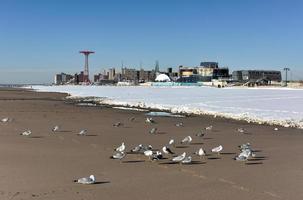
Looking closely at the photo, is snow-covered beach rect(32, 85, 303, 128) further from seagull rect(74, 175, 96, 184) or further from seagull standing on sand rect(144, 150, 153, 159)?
seagull rect(74, 175, 96, 184)

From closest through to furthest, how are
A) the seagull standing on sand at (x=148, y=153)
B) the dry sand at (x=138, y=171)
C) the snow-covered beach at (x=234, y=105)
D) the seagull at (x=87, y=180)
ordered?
1. the dry sand at (x=138, y=171)
2. the seagull at (x=87, y=180)
3. the seagull standing on sand at (x=148, y=153)
4. the snow-covered beach at (x=234, y=105)

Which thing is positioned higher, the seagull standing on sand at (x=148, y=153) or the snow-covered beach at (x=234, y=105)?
the seagull standing on sand at (x=148, y=153)

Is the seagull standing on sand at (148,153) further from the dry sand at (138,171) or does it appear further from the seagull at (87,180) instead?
the seagull at (87,180)

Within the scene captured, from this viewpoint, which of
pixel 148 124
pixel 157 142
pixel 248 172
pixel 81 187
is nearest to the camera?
pixel 81 187

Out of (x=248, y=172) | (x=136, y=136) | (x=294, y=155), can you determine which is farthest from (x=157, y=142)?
(x=248, y=172)

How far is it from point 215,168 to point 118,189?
2.97 meters

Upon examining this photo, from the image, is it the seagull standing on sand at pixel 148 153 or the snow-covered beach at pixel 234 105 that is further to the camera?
the snow-covered beach at pixel 234 105

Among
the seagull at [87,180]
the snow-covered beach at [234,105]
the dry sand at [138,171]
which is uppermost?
the seagull at [87,180]

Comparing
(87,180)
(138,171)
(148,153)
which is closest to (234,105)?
(148,153)

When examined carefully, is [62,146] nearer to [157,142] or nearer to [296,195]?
[157,142]

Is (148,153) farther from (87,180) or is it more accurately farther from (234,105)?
(234,105)

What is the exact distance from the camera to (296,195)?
873cm

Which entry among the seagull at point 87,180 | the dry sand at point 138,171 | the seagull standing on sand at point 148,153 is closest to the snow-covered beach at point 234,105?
the dry sand at point 138,171

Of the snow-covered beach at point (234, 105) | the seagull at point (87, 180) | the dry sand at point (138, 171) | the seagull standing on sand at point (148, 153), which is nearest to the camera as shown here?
the dry sand at point (138, 171)
